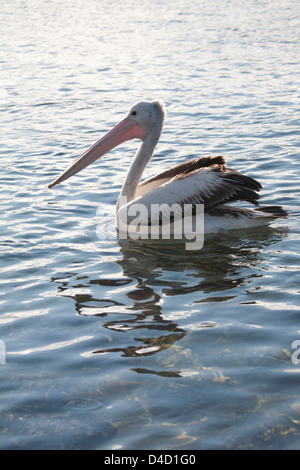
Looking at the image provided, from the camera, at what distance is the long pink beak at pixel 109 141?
591 cm

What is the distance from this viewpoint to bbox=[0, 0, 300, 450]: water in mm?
3137

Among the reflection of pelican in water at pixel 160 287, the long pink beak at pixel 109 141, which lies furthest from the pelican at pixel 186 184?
the reflection of pelican in water at pixel 160 287

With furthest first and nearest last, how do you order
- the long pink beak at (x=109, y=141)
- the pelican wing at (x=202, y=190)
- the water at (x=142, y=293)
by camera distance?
1. the long pink beak at (x=109, y=141)
2. the pelican wing at (x=202, y=190)
3. the water at (x=142, y=293)

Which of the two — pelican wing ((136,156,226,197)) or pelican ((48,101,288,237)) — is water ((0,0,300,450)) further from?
pelican wing ((136,156,226,197))

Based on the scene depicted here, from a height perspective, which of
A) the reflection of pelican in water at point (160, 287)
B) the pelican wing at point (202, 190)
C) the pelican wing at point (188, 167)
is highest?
the pelican wing at point (188, 167)

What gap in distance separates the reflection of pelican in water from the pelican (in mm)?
182

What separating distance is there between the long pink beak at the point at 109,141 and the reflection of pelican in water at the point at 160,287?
84 cm

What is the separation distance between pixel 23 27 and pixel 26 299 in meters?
16.2

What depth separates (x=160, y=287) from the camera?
15.3 feet

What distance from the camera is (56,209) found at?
6.38 meters

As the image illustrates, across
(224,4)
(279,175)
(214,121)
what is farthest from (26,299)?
(224,4)

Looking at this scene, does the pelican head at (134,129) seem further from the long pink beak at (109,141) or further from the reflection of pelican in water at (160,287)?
the reflection of pelican in water at (160,287)

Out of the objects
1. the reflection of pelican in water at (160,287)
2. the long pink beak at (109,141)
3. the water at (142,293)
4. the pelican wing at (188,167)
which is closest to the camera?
the water at (142,293)
